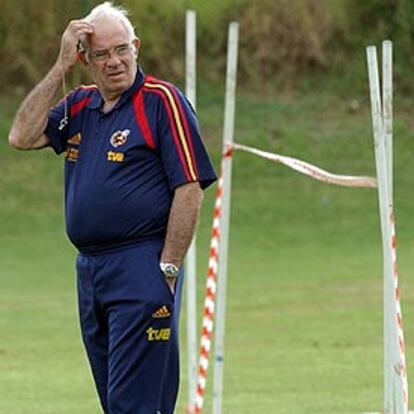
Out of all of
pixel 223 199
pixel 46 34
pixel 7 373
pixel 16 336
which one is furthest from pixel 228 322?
pixel 46 34

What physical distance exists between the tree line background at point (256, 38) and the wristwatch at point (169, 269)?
2311cm

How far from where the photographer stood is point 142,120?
7422 millimetres

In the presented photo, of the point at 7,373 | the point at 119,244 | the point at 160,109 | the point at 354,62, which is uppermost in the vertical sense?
the point at 354,62

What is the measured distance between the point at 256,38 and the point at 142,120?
23.8 m

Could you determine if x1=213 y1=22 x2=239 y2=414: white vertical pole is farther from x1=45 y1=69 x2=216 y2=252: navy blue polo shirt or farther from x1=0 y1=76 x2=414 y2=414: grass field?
x1=45 y1=69 x2=216 y2=252: navy blue polo shirt

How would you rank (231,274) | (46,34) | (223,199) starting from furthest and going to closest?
(46,34), (231,274), (223,199)

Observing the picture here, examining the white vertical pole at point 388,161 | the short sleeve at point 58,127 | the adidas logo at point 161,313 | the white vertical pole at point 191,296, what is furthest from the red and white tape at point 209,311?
the adidas logo at point 161,313

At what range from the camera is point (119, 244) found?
7.44 metres

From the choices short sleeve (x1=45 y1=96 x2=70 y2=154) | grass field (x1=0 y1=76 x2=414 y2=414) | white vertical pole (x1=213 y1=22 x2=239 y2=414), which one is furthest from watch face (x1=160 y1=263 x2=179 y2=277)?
grass field (x1=0 y1=76 x2=414 y2=414)

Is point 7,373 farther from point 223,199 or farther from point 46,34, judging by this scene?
point 46,34

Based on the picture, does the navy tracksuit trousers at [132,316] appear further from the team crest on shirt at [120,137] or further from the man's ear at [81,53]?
the man's ear at [81,53]

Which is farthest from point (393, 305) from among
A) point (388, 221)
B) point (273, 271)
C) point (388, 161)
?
point (273, 271)

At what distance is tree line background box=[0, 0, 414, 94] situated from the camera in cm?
3052

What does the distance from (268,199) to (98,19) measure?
19.3m
